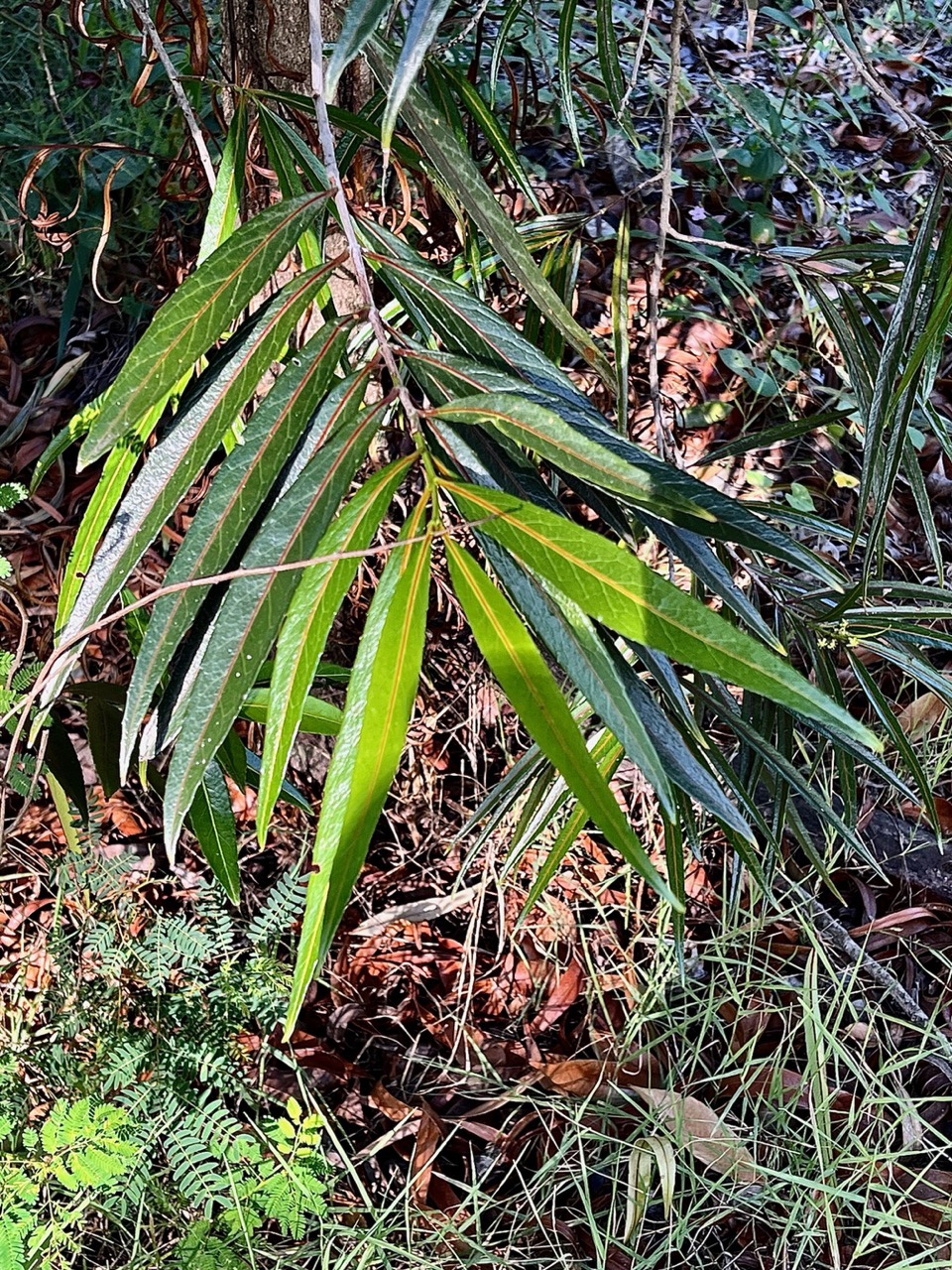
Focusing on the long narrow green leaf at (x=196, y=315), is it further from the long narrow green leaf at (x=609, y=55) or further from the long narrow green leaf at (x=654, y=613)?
the long narrow green leaf at (x=609, y=55)

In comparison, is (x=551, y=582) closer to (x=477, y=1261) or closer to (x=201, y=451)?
(x=201, y=451)

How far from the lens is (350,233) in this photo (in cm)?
58

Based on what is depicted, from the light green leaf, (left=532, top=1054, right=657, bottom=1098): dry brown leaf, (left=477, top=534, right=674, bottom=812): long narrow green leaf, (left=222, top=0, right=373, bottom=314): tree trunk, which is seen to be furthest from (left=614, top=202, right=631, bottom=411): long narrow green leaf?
(left=532, top=1054, right=657, bottom=1098): dry brown leaf

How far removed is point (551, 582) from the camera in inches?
19.6

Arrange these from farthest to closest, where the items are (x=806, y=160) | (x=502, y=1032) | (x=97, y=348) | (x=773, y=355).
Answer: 1. (x=806, y=160)
2. (x=773, y=355)
3. (x=97, y=348)
4. (x=502, y=1032)

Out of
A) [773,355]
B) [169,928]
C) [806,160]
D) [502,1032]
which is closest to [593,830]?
[502,1032]

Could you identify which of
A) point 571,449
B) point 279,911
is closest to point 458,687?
point 279,911

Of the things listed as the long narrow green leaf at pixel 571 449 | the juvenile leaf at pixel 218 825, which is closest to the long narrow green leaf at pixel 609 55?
the long narrow green leaf at pixel 571 449

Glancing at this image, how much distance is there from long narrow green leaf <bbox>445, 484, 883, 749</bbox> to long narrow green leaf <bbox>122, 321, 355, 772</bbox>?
14cm

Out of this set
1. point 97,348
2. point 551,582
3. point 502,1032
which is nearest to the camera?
point 551,582

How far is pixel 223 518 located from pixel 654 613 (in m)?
0.24

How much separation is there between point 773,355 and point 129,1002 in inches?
57.7

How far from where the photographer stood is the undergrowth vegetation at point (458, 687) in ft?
1.72

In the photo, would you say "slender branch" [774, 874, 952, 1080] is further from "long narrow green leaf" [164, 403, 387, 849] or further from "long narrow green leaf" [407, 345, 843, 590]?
"long narrow green leaf" [164, 403, 387, 849]
